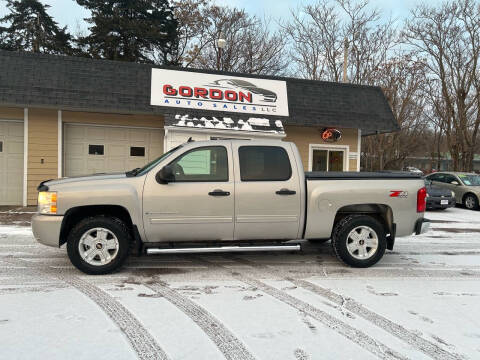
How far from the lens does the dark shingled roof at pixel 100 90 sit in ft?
37.7

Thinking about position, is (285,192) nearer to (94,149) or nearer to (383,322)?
(383,322)

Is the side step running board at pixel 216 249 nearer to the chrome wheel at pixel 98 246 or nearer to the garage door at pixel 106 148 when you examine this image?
the chrome wheel at pixel 98 246

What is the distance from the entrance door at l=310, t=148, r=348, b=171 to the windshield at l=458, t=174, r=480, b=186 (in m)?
4.96

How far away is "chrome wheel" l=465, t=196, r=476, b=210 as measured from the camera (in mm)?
15075

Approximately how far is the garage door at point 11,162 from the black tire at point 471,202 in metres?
16.4

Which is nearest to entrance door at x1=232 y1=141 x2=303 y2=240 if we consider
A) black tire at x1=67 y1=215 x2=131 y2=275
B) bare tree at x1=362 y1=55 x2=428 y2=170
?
black tire at x1=67 y1=215 x2=131 y2=275

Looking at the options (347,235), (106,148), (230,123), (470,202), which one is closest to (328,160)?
(230,123)

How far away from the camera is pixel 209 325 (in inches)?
146

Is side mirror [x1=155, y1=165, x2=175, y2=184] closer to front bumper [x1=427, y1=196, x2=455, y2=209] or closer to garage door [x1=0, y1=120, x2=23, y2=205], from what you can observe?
garage door [x1=0, y1=120, x2=23, y2=205]

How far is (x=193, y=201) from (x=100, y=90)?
835 cm

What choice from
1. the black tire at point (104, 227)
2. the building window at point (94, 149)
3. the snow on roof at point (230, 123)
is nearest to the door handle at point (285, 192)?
the black tire at point (104, 227)

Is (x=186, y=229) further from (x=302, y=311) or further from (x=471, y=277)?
(x=471, y=277)

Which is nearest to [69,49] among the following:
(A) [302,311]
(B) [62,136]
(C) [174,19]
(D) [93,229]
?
(C) [174,19]

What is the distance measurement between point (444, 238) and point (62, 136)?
11.4m
